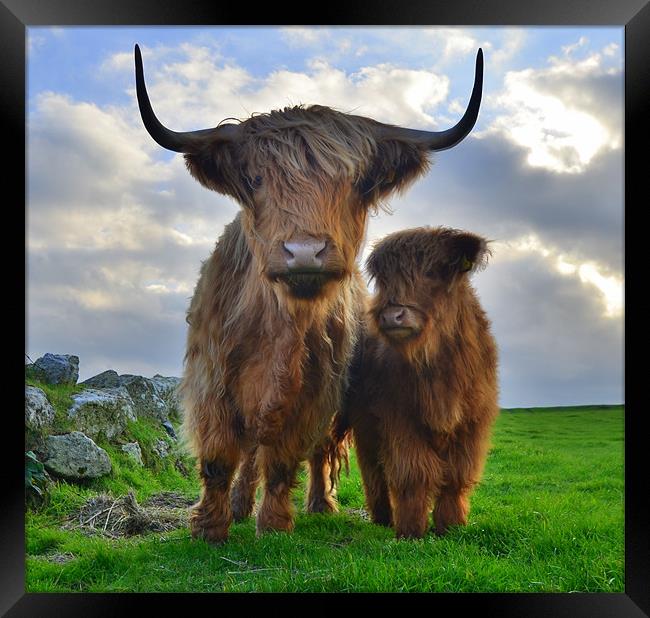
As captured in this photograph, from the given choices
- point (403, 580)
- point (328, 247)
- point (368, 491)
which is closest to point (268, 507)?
point (368, 491)

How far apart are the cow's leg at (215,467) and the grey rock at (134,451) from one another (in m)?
1.89

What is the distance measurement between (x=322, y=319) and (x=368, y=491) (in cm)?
145

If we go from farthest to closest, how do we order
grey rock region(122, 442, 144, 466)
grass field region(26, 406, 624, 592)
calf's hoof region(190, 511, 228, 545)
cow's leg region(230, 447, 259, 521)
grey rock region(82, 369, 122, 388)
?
grey rock region(82, 369, 122, 388), grey rock region(122, 442, 144, 466), cow's leg region(230, 447, 259, 521), calf's hoof region(190, 511, 228, 545), grass field region(26, 406, 624, 592)

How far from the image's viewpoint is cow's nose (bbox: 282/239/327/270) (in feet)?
11.7

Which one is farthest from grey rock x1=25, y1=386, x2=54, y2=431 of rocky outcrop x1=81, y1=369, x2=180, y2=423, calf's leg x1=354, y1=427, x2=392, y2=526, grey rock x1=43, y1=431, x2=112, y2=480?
calf's leg x1=354, y1=427, x2=392, y2=526

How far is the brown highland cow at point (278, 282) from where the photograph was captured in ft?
12.5

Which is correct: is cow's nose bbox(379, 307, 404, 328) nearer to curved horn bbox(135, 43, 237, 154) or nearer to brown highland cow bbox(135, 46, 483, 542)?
brown highland cow bbox(135, 46, 483, 542)

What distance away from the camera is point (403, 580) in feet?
12.7

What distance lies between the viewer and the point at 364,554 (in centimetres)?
423

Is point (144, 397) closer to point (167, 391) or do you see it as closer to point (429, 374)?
point (167, 391)

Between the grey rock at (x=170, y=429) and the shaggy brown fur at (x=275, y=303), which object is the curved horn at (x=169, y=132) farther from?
the grey rock at (x=170, y=429)

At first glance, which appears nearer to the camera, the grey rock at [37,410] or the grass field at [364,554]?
the grass field at [364,554]

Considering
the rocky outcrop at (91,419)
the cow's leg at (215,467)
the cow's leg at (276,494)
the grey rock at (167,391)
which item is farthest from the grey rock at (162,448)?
the cow's leg at (276,494)

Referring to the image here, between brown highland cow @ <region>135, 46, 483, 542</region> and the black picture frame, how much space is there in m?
0.63
